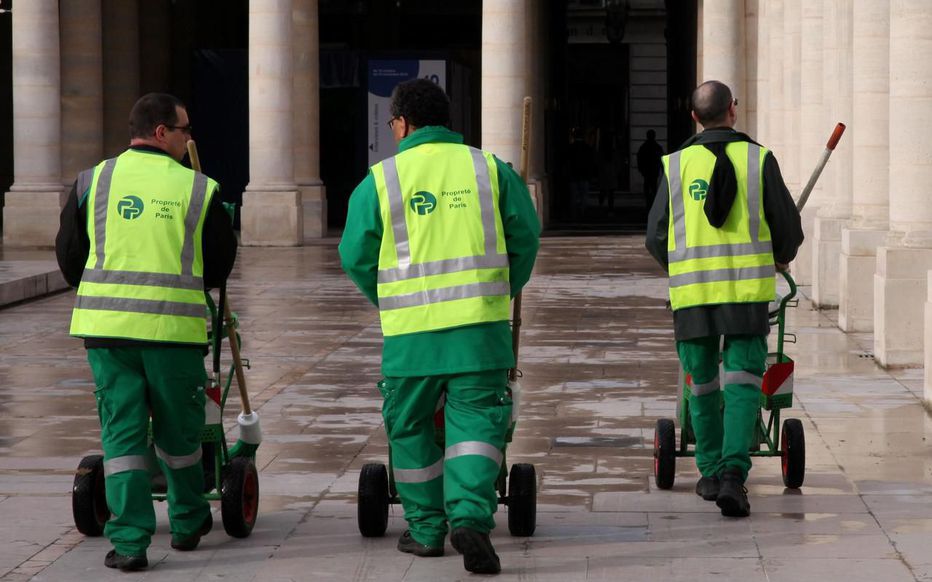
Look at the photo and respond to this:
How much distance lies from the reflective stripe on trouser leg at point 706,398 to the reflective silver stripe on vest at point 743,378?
0.31 feet

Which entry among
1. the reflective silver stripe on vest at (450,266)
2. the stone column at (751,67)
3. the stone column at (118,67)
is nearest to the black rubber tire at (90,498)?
the reflective silver stripe on vest at (450,266)

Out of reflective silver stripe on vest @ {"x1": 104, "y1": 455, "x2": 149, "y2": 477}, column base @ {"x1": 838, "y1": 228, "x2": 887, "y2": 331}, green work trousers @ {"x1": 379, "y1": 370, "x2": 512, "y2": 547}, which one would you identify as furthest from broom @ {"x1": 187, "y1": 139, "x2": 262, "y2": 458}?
column base @ {"x1": 838, "y1": 228, "x2": 887, "y2": 331}

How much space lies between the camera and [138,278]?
22.4ft

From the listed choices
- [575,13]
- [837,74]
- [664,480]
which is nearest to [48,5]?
[837,74]

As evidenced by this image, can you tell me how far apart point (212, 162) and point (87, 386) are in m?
20.0

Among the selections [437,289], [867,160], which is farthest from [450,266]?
[867,160]

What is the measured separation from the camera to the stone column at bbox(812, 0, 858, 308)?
56.9 ft

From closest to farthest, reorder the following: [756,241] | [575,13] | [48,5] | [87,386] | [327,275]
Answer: [756,241]
[87,386]
[327,275]
[48,5]
[575,13]

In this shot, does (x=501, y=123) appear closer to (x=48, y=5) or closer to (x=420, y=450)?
(x=48, y=5)

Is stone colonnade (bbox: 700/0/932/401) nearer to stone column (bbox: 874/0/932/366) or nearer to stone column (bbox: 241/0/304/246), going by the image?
stone column (bbox: 874/0/932/366)

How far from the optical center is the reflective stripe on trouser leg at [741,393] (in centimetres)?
764

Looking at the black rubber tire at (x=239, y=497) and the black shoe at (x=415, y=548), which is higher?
the black rubber tire at (x=239, y=497)

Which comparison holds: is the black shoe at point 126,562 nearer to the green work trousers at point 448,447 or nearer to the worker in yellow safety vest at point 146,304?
the worker in yellow safety vest at point 146,304

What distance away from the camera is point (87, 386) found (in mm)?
12211
